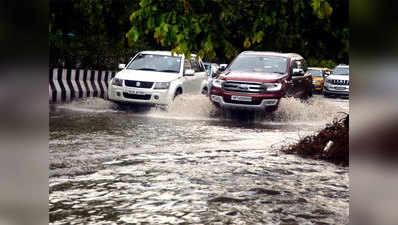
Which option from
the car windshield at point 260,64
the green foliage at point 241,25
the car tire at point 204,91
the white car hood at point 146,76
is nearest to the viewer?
the green foliage at point 241,25

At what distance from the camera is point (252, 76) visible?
1694cm

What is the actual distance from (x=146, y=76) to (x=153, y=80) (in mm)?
332

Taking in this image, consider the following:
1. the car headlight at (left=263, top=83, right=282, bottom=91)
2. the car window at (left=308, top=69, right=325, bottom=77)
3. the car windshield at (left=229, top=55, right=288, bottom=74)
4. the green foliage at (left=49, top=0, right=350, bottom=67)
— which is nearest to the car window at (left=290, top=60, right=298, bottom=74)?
the car windshield at (left=229, top=55, right=288, bottom=74)

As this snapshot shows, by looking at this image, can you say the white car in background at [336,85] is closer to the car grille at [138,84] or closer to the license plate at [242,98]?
the license plate at [242,98]

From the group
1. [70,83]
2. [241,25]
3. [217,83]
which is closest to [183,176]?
[241,25]

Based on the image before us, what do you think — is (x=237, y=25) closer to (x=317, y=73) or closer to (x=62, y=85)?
(x=62, y=85)

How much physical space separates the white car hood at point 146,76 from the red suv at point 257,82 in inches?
52.1

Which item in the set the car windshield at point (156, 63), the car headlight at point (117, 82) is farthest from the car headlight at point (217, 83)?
the car headlight at point (117, 82)

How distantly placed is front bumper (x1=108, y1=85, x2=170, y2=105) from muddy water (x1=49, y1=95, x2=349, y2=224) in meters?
2.07

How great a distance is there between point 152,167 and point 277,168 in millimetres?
1803

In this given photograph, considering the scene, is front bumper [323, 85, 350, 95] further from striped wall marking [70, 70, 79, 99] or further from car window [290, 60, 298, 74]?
striped wall marking [70, 70, 79, 99]

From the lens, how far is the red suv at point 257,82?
16.5m

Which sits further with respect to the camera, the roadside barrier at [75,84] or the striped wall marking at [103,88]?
the striped wall marking at [103,88]
